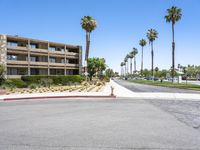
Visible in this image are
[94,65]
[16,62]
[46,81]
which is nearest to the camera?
[46,81]

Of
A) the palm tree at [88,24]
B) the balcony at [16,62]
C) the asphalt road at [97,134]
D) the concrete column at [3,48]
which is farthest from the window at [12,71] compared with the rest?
the asphalt road at [97,134]

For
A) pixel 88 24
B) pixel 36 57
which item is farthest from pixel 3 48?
pixel 88 24

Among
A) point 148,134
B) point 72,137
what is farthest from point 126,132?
point 72,137

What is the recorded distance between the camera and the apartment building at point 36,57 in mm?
51156

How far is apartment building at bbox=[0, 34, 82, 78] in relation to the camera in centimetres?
5116

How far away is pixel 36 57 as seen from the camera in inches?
2312

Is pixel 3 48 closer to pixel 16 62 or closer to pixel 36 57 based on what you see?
pixel 16 62

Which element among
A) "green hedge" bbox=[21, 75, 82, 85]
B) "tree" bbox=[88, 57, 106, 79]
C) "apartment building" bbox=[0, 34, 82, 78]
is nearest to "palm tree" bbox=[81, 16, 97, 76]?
"apartment building" bbox=[0, 34, 82, 78]

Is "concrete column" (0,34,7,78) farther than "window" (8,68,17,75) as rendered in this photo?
No

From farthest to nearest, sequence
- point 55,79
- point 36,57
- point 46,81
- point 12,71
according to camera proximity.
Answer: point 36,57, point 12,71, point 55,79, point 46,81

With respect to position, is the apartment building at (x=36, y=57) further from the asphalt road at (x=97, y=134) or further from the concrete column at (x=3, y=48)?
the asphalt road at (x=97, y=134)

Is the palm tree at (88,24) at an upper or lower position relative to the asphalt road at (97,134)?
upper

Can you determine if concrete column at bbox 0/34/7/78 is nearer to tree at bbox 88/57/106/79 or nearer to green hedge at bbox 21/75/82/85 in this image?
green hedge at bbox 21/75/82/85

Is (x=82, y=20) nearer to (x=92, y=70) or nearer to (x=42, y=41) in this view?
(x=42, y=41)
